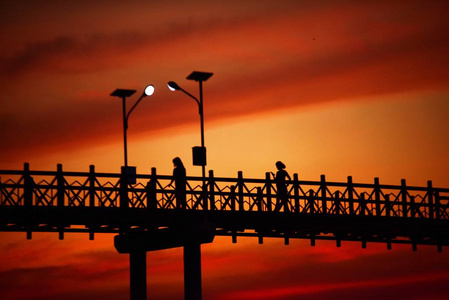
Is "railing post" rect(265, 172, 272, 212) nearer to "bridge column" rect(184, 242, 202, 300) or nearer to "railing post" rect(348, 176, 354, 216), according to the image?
"bridge column" rect(184, 242, 202, 300)

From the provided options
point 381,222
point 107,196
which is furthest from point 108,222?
point 381,222

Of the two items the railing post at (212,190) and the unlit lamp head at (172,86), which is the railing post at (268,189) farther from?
the unlit lamp head at (172,86)

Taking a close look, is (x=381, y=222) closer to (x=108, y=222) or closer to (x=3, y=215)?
(x=108, y=222)

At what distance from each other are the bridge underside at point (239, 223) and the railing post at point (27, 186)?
0.31 metres

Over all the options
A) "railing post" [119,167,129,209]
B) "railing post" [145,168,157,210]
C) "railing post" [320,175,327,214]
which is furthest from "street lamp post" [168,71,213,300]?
"railing post" [320,175,327,214]

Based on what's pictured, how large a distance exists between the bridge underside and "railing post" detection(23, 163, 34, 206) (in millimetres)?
308

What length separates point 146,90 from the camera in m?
42.6

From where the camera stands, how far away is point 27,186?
125 ft

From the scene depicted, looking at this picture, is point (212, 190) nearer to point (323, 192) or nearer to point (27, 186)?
point (323, 192)

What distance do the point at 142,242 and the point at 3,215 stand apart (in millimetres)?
7139

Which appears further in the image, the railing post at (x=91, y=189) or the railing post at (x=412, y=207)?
the railing post at (x=412, y=207)

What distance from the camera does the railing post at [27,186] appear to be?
124 ft

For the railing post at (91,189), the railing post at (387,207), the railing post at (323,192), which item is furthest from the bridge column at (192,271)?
the railing post at (387,207)

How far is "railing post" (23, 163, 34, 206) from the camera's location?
37938 mm
